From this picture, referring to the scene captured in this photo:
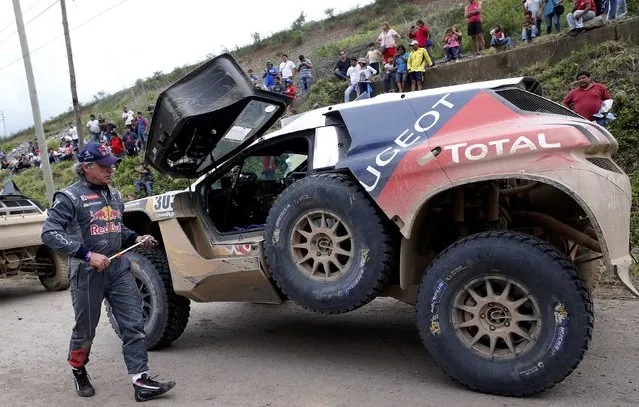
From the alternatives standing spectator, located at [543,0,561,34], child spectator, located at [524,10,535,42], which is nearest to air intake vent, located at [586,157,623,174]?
standing spectator, located at [543,0,561,34]

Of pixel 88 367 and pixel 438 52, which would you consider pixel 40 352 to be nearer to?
pixel 88 367

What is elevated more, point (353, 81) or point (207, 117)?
point (207, 117)

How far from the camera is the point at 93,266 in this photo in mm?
3914

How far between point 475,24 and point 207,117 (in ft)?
34.1

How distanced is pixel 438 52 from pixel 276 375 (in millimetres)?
13332

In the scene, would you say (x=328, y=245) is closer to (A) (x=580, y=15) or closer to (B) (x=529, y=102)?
(B) (x=529, y=102)

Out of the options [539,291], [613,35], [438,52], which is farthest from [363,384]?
[438,52]

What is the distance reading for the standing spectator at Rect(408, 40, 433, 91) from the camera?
12.5m

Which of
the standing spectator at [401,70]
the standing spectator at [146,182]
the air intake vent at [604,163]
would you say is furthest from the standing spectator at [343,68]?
the air intake vent at [604,163]

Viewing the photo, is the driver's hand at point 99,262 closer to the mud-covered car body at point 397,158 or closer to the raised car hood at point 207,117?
the mud-covered car body at point 397,158

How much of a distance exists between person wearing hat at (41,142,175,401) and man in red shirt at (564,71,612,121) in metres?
6.51

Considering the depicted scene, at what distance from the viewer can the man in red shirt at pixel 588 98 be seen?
8.29m

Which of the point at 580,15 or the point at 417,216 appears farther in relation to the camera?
the point at 580,15

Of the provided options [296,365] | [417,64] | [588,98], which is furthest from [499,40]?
[296,365]
